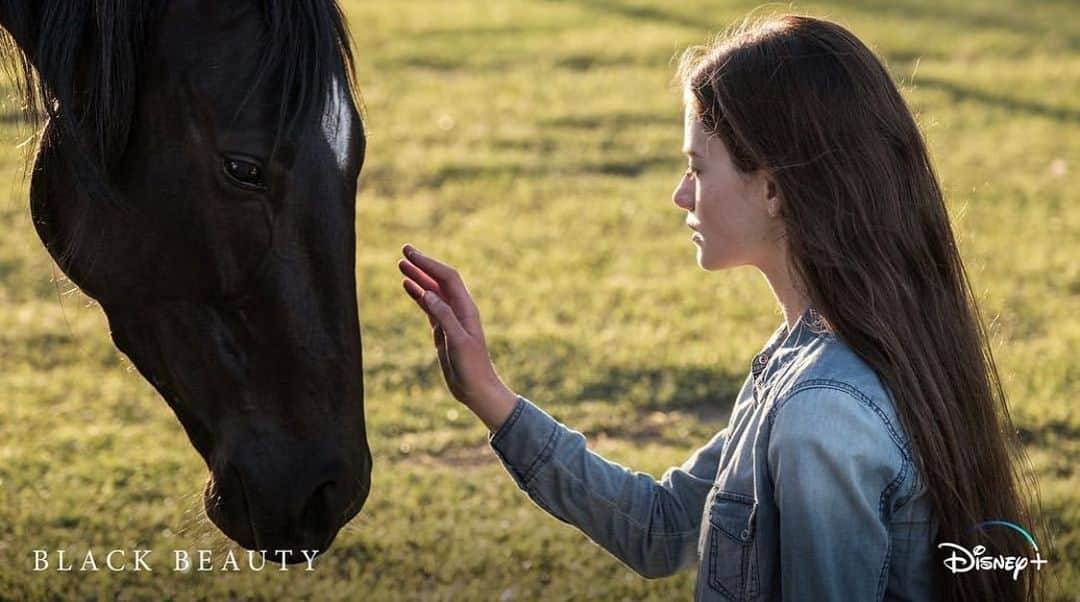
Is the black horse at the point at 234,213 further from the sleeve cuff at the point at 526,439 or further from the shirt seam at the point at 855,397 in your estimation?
the shirt seam at the point at 855,397

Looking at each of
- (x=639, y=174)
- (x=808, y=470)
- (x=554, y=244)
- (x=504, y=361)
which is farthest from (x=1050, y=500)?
(x=639, y=174)

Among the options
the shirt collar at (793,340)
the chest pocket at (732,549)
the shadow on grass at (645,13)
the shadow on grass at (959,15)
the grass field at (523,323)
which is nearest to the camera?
the chest pocket at (732,549)

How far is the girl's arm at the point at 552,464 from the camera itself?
2.62 meters

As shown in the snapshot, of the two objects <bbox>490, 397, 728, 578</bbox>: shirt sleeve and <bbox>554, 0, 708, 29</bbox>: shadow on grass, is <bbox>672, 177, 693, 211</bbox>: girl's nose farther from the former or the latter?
<bbox>554, 0, 708, 29</bbox>: shadow on grass

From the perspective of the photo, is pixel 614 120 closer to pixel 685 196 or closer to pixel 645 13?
pixel 645 13

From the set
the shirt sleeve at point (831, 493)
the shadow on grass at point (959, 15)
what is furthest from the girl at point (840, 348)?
the shadow on grass at point (959, 15)

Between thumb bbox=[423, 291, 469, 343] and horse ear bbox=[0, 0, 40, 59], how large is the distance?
802mm

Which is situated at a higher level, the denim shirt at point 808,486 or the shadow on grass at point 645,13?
the shadow on grass at point 645,13

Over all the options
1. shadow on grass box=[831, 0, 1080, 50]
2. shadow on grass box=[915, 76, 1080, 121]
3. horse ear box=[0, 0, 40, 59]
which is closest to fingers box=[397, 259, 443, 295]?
horse ear box=[0, 0, 40, 59]

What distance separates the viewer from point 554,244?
728 centimetres

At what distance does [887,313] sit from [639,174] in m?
6.54

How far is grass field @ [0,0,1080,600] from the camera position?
394 centimetres

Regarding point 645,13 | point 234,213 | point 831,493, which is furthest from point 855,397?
point 645,13

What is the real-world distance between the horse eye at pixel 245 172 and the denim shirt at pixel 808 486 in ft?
2.26
